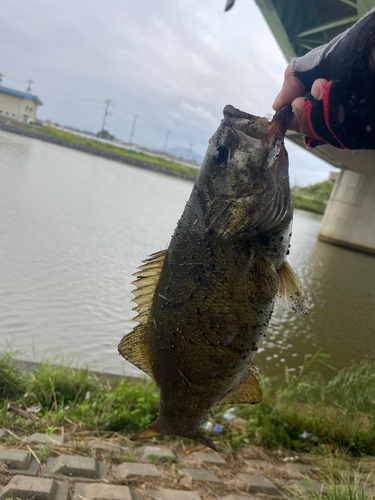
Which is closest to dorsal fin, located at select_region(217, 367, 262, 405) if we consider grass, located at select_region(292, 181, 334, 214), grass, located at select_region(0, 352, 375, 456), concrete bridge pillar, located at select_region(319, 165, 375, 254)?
grass, located at select_region(0, 352, 375, 456)

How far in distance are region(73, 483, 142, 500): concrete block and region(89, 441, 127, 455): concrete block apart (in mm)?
Result: 486

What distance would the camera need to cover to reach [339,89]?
155 centimetres

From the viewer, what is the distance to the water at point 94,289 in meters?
6.55

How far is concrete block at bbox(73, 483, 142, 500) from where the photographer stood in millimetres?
2836

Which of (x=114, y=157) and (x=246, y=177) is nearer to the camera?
(x=246, y=177)

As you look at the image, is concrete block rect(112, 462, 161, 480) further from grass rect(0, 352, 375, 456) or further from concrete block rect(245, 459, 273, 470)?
concrete block rect(245, 459, 273, 470)

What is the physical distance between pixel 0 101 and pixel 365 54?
262 ft

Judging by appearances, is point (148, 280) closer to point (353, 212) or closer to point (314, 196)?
point (353, 212)

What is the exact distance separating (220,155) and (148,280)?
76 cm

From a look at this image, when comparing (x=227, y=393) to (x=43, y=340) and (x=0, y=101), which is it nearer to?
(x=43, y=340)

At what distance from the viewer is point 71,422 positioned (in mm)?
3832

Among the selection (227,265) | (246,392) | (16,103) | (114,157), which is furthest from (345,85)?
(16,103)

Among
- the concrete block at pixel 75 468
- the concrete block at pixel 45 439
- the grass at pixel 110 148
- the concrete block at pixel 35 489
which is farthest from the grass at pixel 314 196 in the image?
the concrete block at pixel 35 489

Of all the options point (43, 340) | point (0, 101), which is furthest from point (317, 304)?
point (0, 101)
